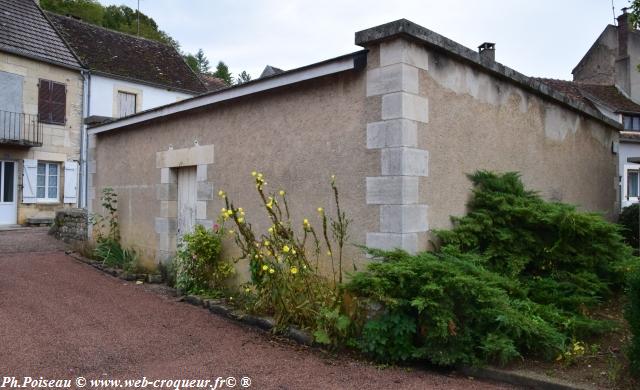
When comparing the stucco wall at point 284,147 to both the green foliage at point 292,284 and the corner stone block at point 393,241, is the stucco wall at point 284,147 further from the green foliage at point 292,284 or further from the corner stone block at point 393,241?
the green foliage at point 292,284

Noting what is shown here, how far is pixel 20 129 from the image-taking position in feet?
51.4

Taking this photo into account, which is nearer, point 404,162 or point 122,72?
point 404,162

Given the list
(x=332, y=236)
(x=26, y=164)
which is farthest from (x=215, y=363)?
(x=26, y=164)

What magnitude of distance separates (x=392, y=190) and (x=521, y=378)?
198 cm

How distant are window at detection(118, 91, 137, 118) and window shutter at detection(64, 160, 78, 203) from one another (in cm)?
255

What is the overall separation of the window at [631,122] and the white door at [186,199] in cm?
2006

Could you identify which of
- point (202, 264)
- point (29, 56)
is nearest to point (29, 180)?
point (29, 56)

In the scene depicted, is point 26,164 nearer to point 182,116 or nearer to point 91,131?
point 91,131

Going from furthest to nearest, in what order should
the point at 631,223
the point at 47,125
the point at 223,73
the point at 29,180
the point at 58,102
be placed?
the point at 223,73 → the point at 58,102 → the point at 47,125 → the point at 29,180 → the point at 631,223

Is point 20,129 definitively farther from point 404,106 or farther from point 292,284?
point 404,106

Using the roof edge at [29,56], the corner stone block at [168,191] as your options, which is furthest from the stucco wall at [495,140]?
the roof edge at [29,56]

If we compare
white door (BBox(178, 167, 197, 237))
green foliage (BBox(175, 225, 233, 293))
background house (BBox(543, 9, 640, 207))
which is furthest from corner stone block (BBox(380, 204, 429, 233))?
background house (BBox(543, 9, 640, 207))

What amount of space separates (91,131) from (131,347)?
639cm

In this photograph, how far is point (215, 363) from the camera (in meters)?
4.37
